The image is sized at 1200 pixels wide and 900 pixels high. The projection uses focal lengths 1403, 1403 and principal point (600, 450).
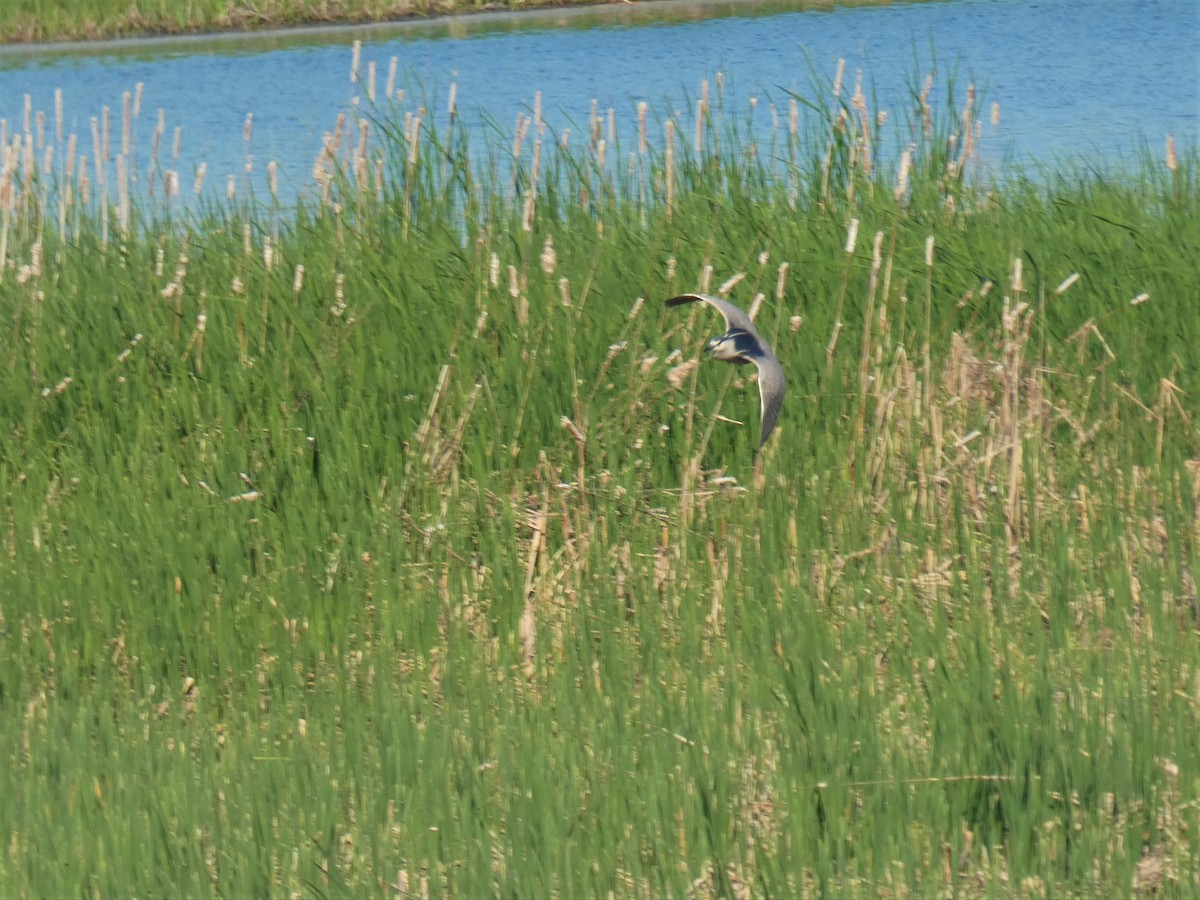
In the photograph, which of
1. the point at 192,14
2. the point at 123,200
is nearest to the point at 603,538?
the point at 123,200

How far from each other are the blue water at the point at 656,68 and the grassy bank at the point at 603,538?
273 cm

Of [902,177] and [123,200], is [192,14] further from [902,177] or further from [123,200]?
[902,177]

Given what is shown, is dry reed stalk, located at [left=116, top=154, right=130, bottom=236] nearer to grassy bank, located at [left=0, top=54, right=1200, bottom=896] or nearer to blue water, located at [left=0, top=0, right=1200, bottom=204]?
grassy bank, located at [left=0, top=54, right=1200, bottom=896]

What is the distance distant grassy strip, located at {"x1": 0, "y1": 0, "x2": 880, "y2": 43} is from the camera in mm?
20016

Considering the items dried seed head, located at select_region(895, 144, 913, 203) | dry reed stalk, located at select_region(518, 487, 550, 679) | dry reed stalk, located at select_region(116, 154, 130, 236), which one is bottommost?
dry reed stalk, located at select_region(518, 487, 550, 679)

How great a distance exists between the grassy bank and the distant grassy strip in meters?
15.4

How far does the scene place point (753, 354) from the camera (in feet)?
10.2

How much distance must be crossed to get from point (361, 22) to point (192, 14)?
246cm

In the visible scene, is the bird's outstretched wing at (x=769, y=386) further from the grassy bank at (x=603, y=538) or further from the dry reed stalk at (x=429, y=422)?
the dry reed stalk at (x=429, y=422)

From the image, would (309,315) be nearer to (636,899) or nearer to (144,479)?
(144,479)

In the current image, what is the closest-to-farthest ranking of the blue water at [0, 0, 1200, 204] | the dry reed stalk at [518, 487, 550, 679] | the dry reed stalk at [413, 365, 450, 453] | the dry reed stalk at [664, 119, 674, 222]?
the dry reed stalk at [518, 487, 550, 679] < the dry reed stalk at [413, 365, 450, 453] < the dry reed stalk at [664, 119, 674, 222] < the blue water at [0, 0, 1200, 204]

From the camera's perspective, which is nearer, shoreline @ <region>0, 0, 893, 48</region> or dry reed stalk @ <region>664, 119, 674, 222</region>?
dry reed stalk @ <region>664, 119, 674, 222</region>

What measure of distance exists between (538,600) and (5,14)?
20311 mm

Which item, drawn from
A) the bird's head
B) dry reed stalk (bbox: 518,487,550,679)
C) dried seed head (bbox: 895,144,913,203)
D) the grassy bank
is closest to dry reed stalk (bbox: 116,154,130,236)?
the grassy bank
